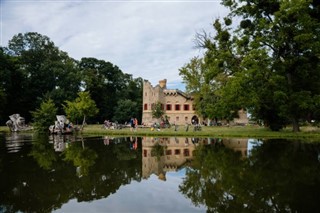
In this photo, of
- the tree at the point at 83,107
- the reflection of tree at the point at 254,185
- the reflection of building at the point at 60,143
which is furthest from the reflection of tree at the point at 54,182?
the tree at the point at 83,107

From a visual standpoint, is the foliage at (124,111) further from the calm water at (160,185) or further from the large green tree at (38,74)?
the calm water at (160,185)

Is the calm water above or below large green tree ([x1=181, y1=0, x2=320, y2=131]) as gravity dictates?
below

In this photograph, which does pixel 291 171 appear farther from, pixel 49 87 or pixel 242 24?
pixel 49 87

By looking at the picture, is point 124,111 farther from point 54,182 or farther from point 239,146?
point 54,182

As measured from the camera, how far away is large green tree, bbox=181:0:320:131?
2589 cm

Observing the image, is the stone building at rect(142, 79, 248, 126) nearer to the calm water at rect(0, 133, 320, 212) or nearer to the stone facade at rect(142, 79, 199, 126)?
the stone facade at rect(142, 79, 199, 126)

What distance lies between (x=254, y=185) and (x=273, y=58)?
22477 mm

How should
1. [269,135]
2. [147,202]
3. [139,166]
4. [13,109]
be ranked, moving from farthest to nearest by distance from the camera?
[13,109]
[269,135]
[139,166]
[147,202]

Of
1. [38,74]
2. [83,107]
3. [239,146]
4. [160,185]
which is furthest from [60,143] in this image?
[38,74]

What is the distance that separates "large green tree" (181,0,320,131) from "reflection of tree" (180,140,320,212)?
1557 cm

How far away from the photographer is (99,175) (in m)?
9.42

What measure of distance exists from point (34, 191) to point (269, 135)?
21.6 metres

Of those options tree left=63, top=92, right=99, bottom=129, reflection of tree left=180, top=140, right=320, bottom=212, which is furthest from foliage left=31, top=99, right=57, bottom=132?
reflection of tree left=180, top=140, right=320, bottom=212

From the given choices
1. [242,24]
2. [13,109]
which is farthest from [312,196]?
[13,109]
